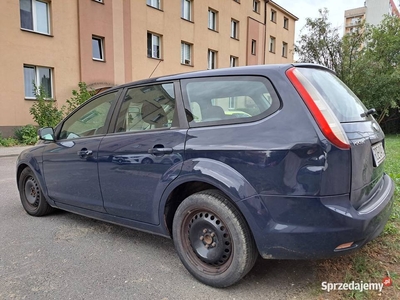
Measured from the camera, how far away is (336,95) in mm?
2348

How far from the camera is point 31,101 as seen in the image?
13.6m

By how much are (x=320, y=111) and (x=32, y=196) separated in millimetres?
3810

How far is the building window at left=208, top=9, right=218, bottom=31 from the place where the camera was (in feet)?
73.4

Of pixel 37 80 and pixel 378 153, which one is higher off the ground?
pixel 37 80

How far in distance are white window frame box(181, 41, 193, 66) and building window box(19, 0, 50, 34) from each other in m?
8.67

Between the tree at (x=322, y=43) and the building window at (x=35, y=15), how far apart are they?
1228cm

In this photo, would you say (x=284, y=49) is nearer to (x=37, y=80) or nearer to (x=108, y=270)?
(x=37, y=80)

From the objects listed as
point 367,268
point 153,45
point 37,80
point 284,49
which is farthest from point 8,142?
point 284,49

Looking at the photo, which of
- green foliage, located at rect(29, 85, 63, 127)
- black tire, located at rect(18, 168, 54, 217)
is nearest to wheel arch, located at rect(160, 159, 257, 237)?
black tire, located at rect(18, 168, 54, 217)

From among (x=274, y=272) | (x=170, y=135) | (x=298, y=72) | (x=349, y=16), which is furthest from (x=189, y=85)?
(x=349, y=16)

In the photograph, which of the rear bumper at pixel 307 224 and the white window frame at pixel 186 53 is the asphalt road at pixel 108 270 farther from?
the white window frame at pixel 186 53

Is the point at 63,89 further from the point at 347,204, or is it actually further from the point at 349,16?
the point at 349,16

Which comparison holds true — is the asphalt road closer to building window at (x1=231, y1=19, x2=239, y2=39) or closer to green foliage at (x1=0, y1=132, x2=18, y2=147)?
green foliage at (x1=0, y1=132, x2=18, y2=147)

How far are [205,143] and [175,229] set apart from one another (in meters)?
0.77
